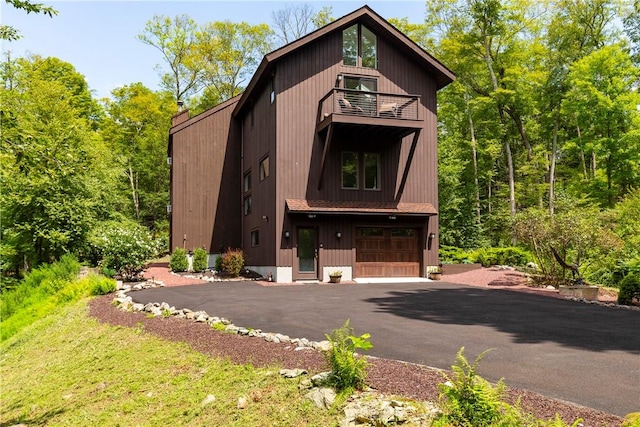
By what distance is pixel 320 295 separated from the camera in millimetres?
12906

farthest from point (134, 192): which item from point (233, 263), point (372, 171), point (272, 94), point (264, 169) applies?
point (372, 171)

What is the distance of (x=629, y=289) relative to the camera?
36.0ft

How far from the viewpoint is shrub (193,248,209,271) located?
21703 millimetres

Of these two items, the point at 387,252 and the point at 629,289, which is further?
the point at 387,252

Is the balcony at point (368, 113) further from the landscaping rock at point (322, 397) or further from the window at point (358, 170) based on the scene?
the landscaping rock at point (322, 397)

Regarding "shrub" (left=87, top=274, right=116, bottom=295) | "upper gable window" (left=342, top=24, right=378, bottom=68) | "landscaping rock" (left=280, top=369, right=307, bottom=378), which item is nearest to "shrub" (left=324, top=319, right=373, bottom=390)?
"landscaping rock" (left=280, top=369, right=307, bottom=378)

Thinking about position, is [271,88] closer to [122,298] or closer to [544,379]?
[122,298]

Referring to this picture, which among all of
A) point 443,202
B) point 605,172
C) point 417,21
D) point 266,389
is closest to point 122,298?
point 266,389

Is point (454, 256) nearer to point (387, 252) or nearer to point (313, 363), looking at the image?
point (387, 252)

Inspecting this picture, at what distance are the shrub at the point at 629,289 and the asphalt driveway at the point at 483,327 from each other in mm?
927

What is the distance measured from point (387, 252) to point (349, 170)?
374 cm

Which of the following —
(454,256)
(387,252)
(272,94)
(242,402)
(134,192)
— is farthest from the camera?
(134,192)

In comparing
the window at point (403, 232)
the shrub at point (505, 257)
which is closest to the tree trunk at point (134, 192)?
the window at point (403, 232)

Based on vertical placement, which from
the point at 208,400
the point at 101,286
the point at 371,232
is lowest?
the point at 208,400
